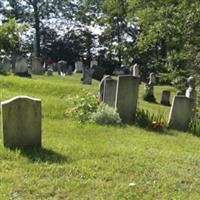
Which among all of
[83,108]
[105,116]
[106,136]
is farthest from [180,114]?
[106,136]

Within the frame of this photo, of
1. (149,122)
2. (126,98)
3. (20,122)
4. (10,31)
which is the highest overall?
(10,31)

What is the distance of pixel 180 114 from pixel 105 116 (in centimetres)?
208

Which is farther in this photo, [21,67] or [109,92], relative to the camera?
[21,67]

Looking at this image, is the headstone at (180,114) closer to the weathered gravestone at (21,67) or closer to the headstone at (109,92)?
the headstone at (109,92)

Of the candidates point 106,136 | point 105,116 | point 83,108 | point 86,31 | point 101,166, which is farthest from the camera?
point 86,31

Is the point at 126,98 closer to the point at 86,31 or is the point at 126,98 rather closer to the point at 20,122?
the point at 20,122

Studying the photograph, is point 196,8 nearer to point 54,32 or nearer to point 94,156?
point 94,156

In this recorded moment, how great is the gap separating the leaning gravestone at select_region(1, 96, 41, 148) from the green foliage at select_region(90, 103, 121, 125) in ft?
11.7

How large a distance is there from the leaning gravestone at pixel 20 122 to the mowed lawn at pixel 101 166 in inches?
9.6

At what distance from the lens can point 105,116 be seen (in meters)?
11.7

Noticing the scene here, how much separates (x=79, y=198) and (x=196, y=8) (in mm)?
13564

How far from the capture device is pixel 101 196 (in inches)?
236

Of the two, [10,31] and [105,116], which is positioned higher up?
[10,31]

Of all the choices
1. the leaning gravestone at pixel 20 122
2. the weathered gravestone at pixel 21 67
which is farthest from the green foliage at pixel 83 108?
the weathered gravestone at pixel 21 67
